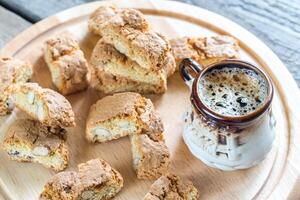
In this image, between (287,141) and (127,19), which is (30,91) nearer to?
(127,19)

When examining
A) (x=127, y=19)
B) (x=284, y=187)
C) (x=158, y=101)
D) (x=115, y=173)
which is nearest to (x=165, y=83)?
(x=158, y=101)

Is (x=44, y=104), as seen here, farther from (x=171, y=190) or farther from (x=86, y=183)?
(x=171, y=190)

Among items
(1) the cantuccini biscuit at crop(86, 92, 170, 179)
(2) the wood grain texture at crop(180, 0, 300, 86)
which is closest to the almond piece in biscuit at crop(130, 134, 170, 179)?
(1) the cantuccini biscuit at crop(86, 92, 170, 179)

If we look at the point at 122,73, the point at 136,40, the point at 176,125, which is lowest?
the point at 176,125

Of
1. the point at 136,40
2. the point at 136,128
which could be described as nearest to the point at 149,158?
the point at 136,128

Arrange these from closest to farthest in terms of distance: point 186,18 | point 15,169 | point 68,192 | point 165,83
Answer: point 68,192
point 15,169
point 165,83
point 186,18

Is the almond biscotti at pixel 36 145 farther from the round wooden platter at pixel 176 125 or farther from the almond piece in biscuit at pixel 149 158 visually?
the almond piece in biscuit at pixel 149 158
